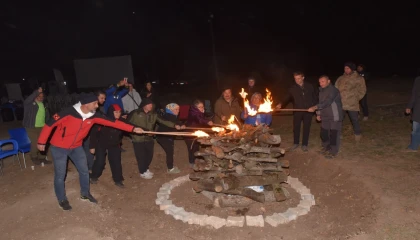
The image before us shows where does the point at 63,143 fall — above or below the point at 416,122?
above

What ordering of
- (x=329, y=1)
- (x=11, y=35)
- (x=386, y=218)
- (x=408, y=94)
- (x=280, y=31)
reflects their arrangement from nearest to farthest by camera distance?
1. (x=386, y=218)
2. (x=408, y=94)
3. (x=11, y=35)
4. (x=329, y=1)
5. (x=280, y=31)

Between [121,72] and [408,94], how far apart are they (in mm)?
20918

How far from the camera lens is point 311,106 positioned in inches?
349

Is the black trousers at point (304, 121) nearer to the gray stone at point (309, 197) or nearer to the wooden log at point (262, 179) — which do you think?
the gray stone at point (309, 197)

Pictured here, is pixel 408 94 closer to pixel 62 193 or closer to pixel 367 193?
pixel 367 193

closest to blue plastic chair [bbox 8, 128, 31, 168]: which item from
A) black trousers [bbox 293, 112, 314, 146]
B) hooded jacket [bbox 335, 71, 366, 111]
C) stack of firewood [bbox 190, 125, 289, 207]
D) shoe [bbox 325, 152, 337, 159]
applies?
stack of firewood [bbox 190, 125, 289, 207]

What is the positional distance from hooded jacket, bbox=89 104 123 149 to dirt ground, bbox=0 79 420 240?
112cm

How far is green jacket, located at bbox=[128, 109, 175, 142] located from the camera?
25.3ft

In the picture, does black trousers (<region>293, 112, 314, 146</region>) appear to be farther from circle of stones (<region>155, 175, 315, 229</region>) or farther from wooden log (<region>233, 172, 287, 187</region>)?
wooden log (<region>233, 172, 287, 187</region>)

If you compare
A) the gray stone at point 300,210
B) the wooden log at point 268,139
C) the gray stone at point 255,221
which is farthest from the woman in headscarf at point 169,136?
the gray stone at point 300,210

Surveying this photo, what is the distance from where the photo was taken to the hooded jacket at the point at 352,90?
904 centimetres

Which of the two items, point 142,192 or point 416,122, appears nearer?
point 142,192

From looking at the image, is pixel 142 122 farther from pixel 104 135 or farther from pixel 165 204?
pixel 165 204

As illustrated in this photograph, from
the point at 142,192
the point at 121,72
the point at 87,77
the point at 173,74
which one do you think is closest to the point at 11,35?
the point at 87,77
